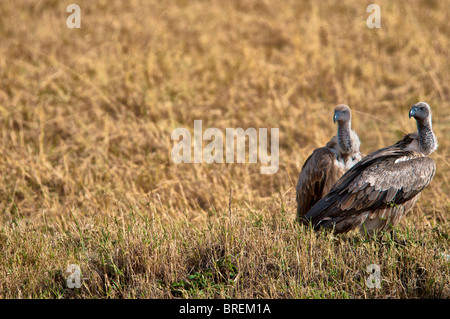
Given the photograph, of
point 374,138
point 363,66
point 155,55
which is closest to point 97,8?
point 155,55

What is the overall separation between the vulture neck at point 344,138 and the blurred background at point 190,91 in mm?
891

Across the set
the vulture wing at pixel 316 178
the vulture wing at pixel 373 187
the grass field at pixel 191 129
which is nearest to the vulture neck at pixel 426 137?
the vulture wing at pixel 373 187

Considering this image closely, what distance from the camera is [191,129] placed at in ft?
29.6

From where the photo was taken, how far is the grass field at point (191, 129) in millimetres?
4875

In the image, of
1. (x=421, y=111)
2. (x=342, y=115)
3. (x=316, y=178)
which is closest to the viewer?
(x=421, y=111)

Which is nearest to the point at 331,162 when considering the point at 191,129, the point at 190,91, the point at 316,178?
the point at 316,178

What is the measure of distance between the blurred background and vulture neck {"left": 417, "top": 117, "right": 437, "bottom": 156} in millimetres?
856

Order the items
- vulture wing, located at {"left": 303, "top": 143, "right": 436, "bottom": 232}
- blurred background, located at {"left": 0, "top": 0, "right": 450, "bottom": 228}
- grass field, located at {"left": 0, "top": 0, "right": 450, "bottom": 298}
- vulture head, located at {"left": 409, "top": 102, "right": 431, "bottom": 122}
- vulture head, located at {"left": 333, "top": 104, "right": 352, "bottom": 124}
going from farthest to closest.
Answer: blurred background, located at {"left": 0, "top": 0, "right": 450, "bottom": 228}
vulture head, located at {"left": 333, "top": 104, "right": 352, "bottom": 124}
vulture head, located at {"left": 409, "top": 102, "right": 431, "bottom": 122}
vulture wing, located at {"left": 303, "top": 143, "right": 436, "bottom": 232}
grass field, located at {"left": 0, "top": 0, "right": 450, "bottom": 298}

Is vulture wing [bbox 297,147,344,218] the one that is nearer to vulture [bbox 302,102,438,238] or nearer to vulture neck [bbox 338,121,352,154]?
vulture neck [bbox 338,121,352,154]

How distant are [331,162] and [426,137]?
879 mm

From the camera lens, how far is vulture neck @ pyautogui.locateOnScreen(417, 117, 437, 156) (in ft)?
17.9

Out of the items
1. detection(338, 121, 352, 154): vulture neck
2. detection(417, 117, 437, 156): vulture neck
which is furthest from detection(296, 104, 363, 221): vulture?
detection(417, 117, 437, 156): vulture neck

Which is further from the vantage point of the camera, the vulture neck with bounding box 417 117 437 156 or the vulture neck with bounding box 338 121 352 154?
the vulture neck with bounding box 338 121 352 154

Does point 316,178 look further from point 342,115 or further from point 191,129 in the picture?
point 191,129
